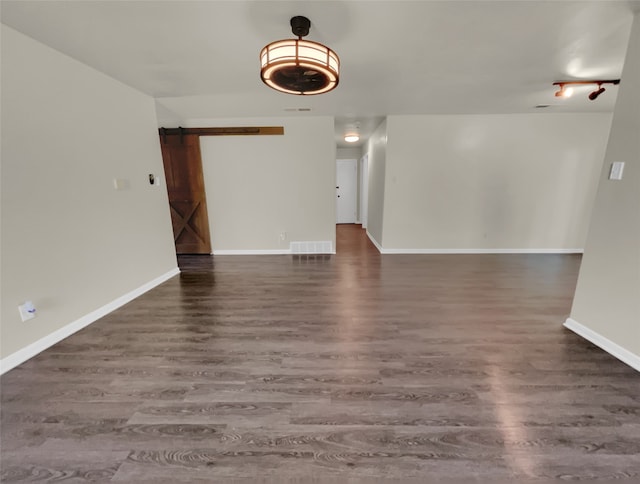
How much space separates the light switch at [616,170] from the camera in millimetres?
1750

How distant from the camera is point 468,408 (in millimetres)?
1364

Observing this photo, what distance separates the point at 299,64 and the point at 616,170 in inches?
90.8

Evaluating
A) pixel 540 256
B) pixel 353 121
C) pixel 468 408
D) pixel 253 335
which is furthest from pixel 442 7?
pixel 540 256

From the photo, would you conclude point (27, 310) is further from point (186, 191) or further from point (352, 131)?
point (352, 131)

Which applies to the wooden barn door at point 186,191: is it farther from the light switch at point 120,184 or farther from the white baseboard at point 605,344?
the white baseboard at point 605,344

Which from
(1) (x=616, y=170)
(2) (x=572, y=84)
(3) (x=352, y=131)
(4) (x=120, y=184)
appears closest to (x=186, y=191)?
(4) (x=120, y=184)

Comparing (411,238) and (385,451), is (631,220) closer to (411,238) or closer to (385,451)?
(385,451)

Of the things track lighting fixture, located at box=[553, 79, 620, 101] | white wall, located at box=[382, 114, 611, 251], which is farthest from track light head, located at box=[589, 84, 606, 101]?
white wall, located at box=[382, 114, 611, 251]

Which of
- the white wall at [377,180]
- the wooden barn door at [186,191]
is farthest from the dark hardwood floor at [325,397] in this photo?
the white wall at [377,180]

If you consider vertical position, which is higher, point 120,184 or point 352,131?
point 352,131

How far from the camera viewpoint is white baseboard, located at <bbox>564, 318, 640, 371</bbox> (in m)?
1.67

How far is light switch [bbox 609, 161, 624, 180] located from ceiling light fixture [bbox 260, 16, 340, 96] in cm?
206

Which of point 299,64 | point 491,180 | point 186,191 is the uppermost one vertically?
point 299,64

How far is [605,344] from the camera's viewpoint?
1847 mm
